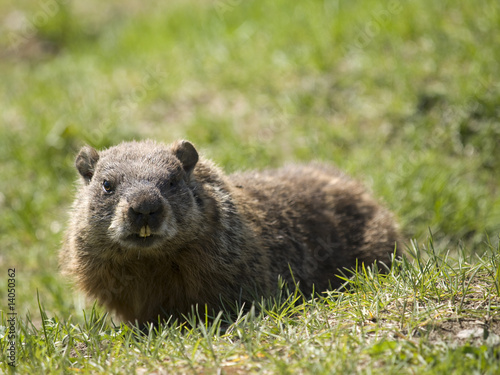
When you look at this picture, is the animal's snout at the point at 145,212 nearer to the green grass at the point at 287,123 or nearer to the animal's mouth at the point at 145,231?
the animal's mouth at the point at 145,231

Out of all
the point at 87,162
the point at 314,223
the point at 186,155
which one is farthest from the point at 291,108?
the point at 87,162

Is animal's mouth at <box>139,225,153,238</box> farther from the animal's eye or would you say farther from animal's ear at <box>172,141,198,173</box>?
animal's ear at <box>172,141,198,173</box>

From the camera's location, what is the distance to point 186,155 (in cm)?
436

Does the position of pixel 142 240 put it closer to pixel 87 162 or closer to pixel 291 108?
pixel 87 162

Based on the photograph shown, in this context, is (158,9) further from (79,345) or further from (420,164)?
(79,345)

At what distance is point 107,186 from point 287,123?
3.62 m

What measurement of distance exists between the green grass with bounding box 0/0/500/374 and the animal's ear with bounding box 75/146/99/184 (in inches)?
39.5

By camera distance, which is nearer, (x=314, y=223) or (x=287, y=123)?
(x=314, y=223)

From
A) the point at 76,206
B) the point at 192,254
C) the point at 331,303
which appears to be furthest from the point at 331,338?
the point at 76,206

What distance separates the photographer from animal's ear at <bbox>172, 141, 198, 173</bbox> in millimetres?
4352

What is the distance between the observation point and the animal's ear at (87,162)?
444 cm

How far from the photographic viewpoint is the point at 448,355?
272 centimetres

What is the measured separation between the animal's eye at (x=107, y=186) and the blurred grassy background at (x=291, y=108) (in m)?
1.88

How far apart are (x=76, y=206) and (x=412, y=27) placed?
214 inches
